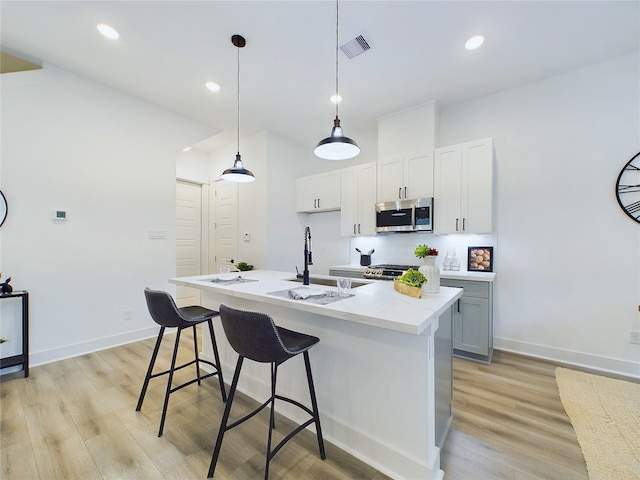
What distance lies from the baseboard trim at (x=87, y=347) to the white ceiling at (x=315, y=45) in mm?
3073

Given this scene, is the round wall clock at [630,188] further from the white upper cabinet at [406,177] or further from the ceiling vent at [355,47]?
the ceiling vent at [355,47]

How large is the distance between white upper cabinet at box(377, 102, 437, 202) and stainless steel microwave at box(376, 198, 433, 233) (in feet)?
0.29

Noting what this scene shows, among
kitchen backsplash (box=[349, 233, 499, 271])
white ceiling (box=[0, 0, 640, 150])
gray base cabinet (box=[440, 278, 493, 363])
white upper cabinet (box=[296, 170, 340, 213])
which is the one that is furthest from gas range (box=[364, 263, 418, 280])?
white ceiling (box=[0, 0, 640, 150])

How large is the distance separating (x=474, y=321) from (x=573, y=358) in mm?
1060

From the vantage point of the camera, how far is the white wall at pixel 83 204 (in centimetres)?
271

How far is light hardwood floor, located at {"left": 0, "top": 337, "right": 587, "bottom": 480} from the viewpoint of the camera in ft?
4.86

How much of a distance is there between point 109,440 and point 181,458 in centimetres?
56

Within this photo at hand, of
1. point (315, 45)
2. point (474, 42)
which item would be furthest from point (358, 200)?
point (474, 42)

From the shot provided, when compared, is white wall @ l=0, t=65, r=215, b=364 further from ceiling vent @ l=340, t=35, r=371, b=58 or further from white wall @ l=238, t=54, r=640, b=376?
white wall @ l=238, t=54, r=640, b=376

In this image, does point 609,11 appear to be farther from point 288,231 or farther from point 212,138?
point 212,138

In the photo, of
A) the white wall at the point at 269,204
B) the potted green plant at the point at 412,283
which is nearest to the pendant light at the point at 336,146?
the potted green plant at the point at 412,283

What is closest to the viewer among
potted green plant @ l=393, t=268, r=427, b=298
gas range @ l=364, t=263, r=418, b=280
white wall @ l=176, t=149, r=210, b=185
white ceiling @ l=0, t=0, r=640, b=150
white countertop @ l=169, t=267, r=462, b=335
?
white countertop @ l=169, t=267, r=462, b=335

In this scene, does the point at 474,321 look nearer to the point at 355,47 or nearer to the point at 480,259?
the point at 480,259

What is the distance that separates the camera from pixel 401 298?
1630mm
